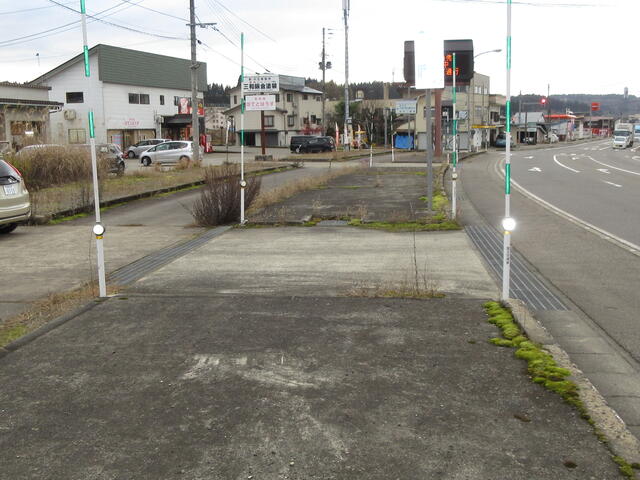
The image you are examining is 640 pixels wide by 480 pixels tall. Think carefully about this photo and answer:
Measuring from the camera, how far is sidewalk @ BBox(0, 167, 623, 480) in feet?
11.1

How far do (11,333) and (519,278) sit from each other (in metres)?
5.64

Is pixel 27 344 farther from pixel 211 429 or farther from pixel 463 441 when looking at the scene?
pixel 463 441

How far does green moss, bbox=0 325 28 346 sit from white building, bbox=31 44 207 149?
49.7m

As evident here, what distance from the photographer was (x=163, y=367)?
4.78 m

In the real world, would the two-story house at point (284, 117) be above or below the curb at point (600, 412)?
above

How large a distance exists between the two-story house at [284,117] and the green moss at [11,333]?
2947 inches

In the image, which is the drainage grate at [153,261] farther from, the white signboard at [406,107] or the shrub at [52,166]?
the white signboard at [406,107]

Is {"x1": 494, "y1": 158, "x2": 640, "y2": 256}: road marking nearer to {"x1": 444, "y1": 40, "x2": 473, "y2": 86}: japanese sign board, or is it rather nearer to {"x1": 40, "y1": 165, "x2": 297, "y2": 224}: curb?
{"x1": 444, "y1": 40, "x2": 473, "y2": 86}: japanese sign board

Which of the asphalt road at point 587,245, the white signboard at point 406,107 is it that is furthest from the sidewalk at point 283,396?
the white signboard at point 406,107

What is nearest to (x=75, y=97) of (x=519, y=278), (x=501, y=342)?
(x=519, y=278)

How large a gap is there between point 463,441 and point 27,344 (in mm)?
3643

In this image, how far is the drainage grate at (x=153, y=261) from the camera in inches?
323

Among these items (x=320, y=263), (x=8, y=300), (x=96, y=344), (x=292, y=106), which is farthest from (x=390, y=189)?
(x=292, y=106)

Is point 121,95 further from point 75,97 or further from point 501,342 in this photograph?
point 501,342
